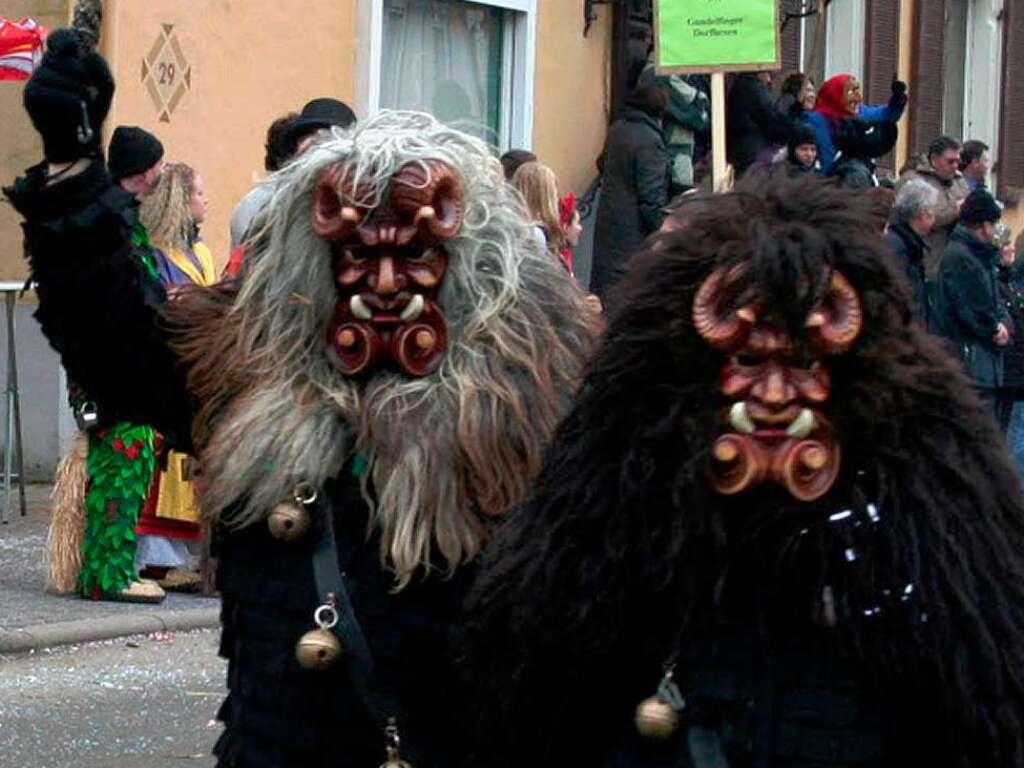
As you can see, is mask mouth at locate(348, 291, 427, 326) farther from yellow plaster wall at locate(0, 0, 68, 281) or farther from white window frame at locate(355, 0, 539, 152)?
white window frame at locate(355, 0, 539, 152)

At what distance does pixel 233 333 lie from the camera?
352 centimetres

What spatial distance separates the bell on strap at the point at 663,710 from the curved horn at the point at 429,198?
0.98 metres

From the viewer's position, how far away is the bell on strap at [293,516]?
331 centimetres

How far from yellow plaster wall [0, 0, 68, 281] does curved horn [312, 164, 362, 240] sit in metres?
9.30

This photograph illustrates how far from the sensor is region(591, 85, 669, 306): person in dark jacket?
44.8ft

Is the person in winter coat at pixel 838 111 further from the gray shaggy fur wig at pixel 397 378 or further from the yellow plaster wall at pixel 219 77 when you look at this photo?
the gray shaggy fur wig at pixel 397 378

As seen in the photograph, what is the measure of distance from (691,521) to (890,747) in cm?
32

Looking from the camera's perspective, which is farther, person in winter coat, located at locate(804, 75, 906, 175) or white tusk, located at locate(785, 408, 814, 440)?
person in winter coat, located at locate(804, 75, 906, 175)

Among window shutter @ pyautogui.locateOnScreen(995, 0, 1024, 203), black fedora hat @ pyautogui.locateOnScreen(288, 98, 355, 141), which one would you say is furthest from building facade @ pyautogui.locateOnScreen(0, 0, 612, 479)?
window shutter @ pyautogui.locateOnScreen(995, 0, 1024, 203)

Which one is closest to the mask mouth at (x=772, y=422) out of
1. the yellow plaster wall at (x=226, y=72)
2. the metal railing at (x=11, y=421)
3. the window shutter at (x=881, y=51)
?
the metal railing at (x=11, y=421)

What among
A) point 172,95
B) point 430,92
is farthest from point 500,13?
point 172,95

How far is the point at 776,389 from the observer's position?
2549mm

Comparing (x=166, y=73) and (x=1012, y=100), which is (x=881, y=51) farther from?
(x=166, y=73)

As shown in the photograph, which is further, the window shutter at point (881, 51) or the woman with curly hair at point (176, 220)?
the window shutter at point (881, 51)
